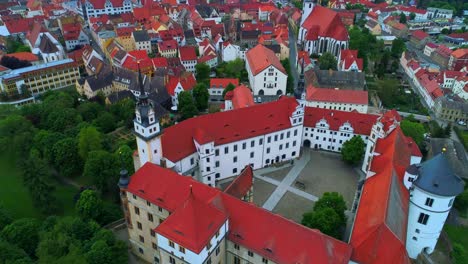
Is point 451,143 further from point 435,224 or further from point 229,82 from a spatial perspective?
point 229,82

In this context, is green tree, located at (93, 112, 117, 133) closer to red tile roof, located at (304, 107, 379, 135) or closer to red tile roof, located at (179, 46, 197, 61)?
red tile roof, located at (179, 46, 197, 61)

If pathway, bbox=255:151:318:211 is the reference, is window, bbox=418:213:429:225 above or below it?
above

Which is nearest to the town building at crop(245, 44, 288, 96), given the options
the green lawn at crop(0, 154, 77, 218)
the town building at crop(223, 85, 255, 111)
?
the town building at crop(223, 85, 255, 111)

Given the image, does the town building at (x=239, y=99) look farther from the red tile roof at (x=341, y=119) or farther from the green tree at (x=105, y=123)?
the green tree at (x=105, y=123)

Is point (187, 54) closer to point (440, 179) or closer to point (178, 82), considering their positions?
point (178, 82)

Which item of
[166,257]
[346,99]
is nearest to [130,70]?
[346,99]

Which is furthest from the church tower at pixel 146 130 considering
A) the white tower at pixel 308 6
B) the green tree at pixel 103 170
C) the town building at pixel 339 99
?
the white tower at pixel 308 6

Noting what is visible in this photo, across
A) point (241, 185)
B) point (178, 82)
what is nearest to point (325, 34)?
point (178, 82)
